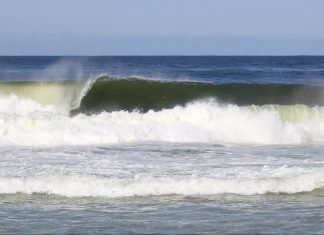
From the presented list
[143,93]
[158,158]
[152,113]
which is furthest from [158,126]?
[143,93]

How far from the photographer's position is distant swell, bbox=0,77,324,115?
21.4 metres

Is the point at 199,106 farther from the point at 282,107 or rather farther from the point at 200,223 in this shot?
the point at 200,223

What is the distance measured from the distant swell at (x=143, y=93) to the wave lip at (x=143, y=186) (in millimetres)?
8986

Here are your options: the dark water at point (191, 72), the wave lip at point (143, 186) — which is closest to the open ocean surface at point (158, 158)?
the wave lip at point (143, 186)

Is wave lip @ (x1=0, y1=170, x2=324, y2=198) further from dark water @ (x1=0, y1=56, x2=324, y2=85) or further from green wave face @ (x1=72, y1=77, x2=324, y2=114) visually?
dark water @ (x1=0, y1=56, x2=324, y2=85)

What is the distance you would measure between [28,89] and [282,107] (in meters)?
7.85

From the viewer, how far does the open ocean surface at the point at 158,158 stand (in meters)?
9.38

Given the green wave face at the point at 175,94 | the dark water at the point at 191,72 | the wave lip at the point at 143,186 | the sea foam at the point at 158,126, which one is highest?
the dark water at the point at 191,72

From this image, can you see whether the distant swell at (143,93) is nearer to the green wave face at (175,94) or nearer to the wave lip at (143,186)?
the green wave face at (175,94)

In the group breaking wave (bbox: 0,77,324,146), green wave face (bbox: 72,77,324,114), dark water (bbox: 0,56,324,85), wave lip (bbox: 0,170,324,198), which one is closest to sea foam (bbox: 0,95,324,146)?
breaking wave (bbox: 0,77,324,146)

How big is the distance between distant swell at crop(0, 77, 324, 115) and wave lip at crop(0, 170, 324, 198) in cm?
899

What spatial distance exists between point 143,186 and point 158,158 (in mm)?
2741

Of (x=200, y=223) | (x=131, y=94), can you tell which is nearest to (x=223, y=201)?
(x=200, y=223)

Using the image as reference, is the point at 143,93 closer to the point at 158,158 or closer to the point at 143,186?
the point at 158,158
